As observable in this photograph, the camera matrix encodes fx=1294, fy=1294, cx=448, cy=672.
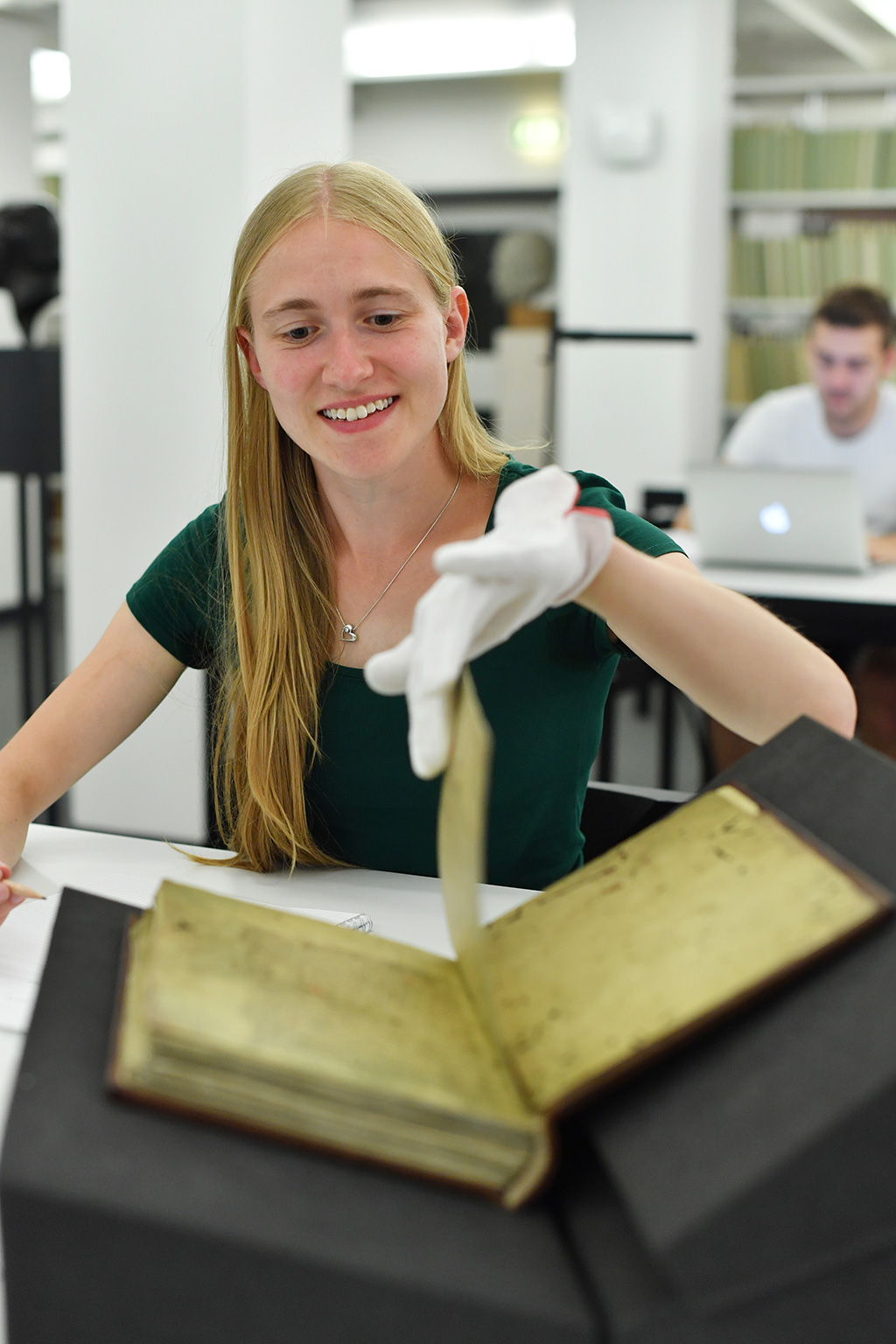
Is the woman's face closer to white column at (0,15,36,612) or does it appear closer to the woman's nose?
the woman's nose

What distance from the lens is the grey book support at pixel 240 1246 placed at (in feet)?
1.45

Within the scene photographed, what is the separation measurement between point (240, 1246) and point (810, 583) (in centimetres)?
219

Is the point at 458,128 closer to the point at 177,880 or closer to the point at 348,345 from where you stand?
the point at 348,345

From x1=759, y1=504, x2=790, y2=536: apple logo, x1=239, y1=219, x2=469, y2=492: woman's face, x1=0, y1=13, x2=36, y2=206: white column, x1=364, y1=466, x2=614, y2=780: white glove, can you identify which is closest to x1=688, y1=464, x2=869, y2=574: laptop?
x1=759, y1=504, x2=790, y2=536: apple logo

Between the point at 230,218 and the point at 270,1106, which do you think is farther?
the point at 230,218

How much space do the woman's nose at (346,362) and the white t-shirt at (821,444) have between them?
2.35m

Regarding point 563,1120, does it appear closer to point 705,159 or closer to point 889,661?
point 889,661

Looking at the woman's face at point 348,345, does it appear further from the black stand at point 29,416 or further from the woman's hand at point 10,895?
the black stand at point 29,416

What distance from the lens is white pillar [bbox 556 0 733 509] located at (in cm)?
491

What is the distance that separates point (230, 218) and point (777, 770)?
194 cm

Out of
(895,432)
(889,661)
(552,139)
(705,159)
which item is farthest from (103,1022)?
(552,139)

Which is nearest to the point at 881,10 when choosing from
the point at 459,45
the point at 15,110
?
the point at 459,45

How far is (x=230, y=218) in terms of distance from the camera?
229cm

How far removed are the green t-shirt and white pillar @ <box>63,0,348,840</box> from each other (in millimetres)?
1088
